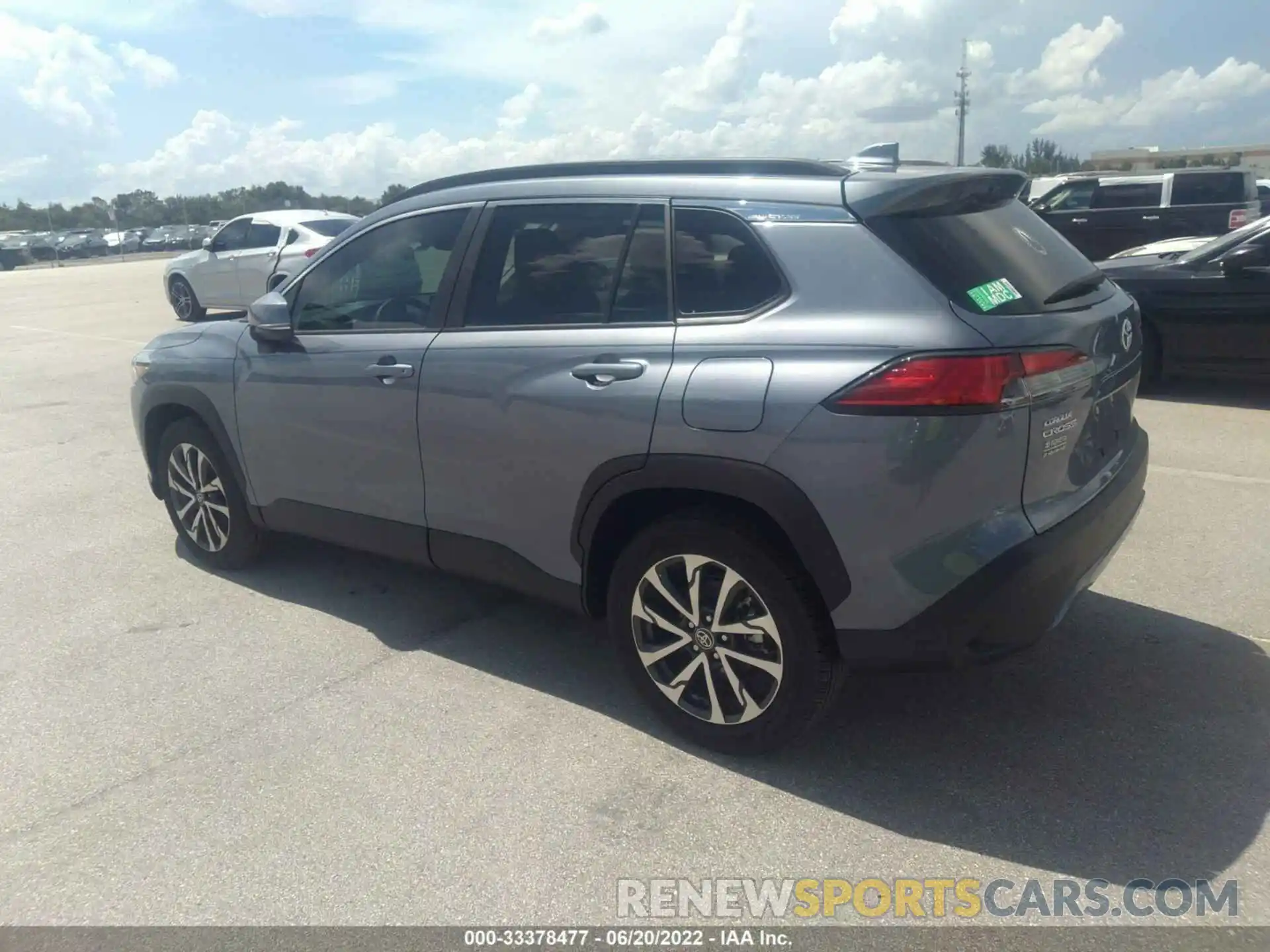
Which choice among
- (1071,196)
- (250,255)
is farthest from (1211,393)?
(250,255)

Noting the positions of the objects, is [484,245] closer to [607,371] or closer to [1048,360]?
[607,371]

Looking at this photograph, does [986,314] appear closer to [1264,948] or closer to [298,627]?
[1264,948]

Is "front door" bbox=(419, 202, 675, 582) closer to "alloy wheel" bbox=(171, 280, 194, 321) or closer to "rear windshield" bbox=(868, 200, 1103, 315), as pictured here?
"rear windshield" bbox=(868, 200, 1103, 315)

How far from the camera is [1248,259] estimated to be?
791cm

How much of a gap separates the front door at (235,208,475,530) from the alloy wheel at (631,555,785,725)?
1134 mm

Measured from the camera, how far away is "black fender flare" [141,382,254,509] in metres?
4.94

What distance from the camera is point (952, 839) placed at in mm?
3021

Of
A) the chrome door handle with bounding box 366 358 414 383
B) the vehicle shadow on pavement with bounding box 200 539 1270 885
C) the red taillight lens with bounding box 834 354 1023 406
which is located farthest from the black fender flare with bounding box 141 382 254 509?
the red taillight lens with bounding box 834 354 1023 406

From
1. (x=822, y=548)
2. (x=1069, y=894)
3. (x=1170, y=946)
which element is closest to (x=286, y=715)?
(x=822, y=548)

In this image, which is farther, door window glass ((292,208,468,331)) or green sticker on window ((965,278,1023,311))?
door window glass ((292,208,468,331))

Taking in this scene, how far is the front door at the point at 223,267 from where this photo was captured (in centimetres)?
1639

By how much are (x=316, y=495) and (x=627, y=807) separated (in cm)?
210

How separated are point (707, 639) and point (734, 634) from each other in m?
0.11

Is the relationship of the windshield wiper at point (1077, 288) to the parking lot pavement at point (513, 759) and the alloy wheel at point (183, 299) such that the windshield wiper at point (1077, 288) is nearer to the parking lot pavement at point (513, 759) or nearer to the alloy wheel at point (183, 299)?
the parking lot pavement at point (513, 759)
